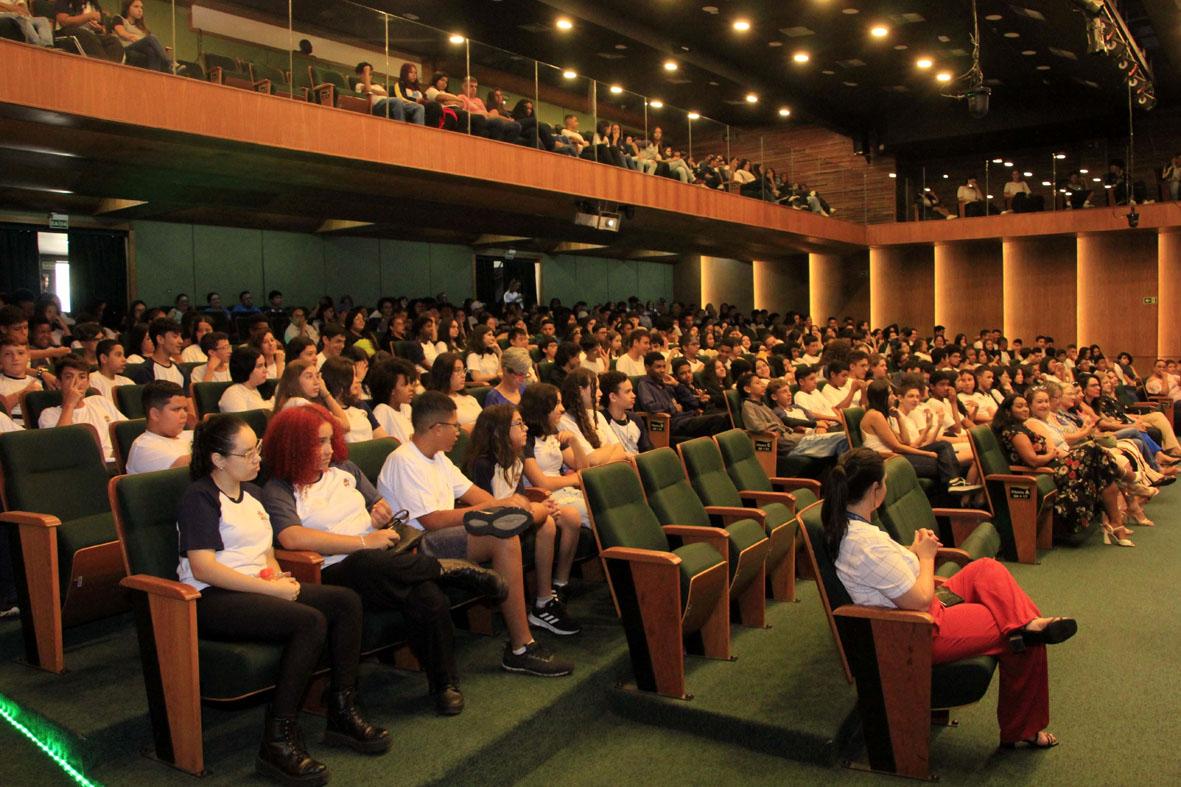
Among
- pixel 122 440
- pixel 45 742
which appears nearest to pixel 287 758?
pixel 45 742

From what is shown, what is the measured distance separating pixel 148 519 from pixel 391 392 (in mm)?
1952

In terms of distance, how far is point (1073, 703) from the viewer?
10.6 feet

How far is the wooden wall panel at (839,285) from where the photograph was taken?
15.7m

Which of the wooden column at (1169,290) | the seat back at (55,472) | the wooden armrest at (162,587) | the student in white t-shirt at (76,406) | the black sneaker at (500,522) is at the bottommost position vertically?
the wooden armrest at (162,587)

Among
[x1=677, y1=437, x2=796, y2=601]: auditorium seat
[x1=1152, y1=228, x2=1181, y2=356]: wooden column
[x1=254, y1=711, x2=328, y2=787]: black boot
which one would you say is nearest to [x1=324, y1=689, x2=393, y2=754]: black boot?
[x1=254, y1=711, x2=328, y2=787]: black boot

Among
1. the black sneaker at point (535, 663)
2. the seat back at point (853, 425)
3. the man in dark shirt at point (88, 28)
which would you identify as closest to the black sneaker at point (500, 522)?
the black sneaker at point (535, 663)

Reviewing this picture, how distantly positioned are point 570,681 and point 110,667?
1.49 metres

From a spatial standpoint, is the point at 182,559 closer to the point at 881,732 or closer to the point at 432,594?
the point at 432,594

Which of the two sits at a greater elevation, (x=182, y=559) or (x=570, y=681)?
(x=182, y=559)

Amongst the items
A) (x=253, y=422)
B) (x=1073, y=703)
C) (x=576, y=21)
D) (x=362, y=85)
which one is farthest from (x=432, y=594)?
(x=576, y=21)

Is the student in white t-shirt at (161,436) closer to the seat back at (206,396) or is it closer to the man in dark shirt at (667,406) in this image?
the seat back at (206,396)

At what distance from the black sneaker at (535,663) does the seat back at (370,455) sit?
0.88 m

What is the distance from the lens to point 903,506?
3742 mm

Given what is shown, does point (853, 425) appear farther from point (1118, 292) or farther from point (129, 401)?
point (1118, 292)
